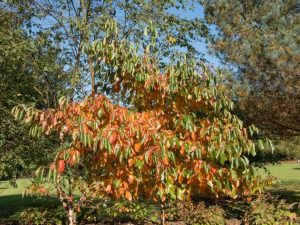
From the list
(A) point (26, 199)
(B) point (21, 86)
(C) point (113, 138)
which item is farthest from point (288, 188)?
(C) point (113, 138)

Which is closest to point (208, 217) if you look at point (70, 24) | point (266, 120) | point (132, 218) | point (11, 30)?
point (132, 218)

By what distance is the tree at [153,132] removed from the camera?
404 centimetres

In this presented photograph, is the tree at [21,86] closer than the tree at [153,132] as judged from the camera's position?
No

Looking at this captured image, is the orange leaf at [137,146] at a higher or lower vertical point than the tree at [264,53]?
lower

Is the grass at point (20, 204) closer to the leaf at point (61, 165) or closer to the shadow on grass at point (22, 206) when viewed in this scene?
the shadow on grass at point (22, 206)

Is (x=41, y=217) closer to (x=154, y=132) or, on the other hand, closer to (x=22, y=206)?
(x=22, y=206)

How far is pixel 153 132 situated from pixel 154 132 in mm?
13

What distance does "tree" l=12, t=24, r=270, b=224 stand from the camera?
13.3ft

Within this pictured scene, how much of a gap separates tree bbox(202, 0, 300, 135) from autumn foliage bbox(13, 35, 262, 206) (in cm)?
385

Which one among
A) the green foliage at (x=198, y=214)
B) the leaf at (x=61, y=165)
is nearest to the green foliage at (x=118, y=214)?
the green foliage at (x=198, y=214)

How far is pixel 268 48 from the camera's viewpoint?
845 cm

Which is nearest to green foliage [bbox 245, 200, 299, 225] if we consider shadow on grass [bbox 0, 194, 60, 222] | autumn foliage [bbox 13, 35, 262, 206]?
autumn foliage [bbox 13, 35, 262, 206]

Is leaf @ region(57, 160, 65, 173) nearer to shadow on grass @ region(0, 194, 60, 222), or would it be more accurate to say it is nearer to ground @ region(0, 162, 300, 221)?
ground @ region(0, 162, 300, 221)

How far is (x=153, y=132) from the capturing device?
4.07m
